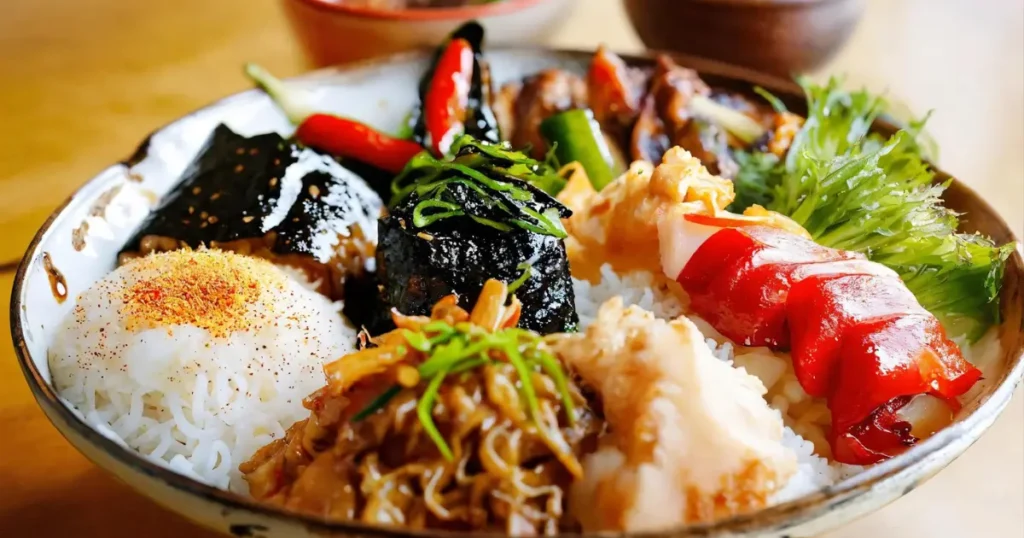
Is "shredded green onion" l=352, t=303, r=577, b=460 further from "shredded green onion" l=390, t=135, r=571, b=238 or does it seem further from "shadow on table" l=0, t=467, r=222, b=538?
"shadow on table" l=0, t=467, r=222, b=538

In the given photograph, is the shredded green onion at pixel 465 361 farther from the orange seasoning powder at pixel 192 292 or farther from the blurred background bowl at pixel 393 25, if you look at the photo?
the blurred background bowl at pixel 393 25

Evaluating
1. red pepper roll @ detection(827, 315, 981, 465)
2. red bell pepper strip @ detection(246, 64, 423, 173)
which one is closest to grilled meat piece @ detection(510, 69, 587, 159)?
red bell pepper strip @ detection(246, 64, 423, 173)

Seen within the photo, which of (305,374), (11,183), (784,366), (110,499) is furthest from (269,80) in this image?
(784,366)

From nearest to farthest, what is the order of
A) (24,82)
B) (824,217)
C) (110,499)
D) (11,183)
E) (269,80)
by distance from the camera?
(110,499) < (824,217) < (269,80) < (11,183) < (24,82)

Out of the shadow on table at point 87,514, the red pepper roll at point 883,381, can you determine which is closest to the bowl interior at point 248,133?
the red pepper roll at point 883,381

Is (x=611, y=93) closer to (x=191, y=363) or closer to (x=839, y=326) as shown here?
(x=839, y=326)

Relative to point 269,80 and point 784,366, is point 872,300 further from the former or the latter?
point 269,80
